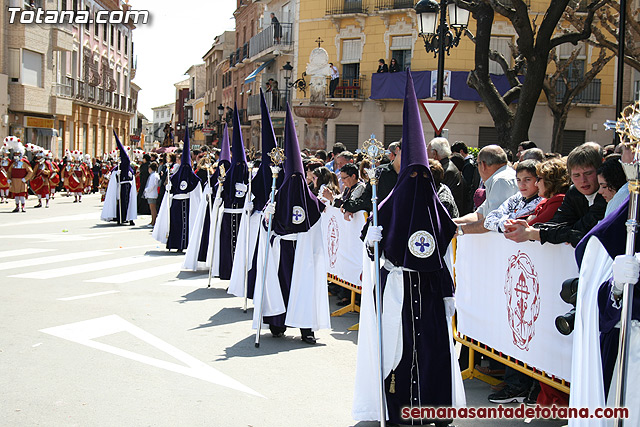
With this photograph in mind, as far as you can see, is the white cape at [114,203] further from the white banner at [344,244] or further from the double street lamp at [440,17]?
the white banner at [344,244]

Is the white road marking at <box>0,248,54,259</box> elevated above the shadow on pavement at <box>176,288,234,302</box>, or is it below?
above

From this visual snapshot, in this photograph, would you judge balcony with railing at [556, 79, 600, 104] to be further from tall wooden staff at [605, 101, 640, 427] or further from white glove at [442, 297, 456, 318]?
tall wooden staff at [605, 101, 640, 427]

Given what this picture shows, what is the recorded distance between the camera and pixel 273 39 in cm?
4209

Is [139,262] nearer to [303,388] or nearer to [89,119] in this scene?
[303,388]

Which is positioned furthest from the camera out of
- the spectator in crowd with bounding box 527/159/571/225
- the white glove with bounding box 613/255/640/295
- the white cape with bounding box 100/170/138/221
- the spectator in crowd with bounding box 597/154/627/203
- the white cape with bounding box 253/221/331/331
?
the white cape with bounding box 100/170/138/221

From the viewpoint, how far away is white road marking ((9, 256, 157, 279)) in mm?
11906

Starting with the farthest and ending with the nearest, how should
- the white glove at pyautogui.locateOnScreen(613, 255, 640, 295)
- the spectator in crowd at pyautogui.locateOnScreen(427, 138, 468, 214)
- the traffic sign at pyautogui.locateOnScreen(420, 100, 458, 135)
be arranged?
the traffic sign at pyautogui.locateOnScreen(420, 100, 458, 135), the spectator in crowd at pyautogui.locateOnScreen(427, 138, 468, 214), the white glove at pyautogui.locateOnScreen(613, 255, 640, 295)

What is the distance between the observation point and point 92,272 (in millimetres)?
12531

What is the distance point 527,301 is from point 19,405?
399 centimetres

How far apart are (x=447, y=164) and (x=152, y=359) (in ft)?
14.4

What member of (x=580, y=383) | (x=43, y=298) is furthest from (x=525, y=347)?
(x=43, y=298)

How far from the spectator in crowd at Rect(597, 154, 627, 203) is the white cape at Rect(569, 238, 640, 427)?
28.8 inches

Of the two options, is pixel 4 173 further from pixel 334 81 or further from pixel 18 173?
pixel 334 81

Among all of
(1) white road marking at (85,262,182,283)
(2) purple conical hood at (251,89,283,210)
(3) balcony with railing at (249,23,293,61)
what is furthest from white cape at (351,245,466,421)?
(3) balcony with railing at (249,23,293,61)
